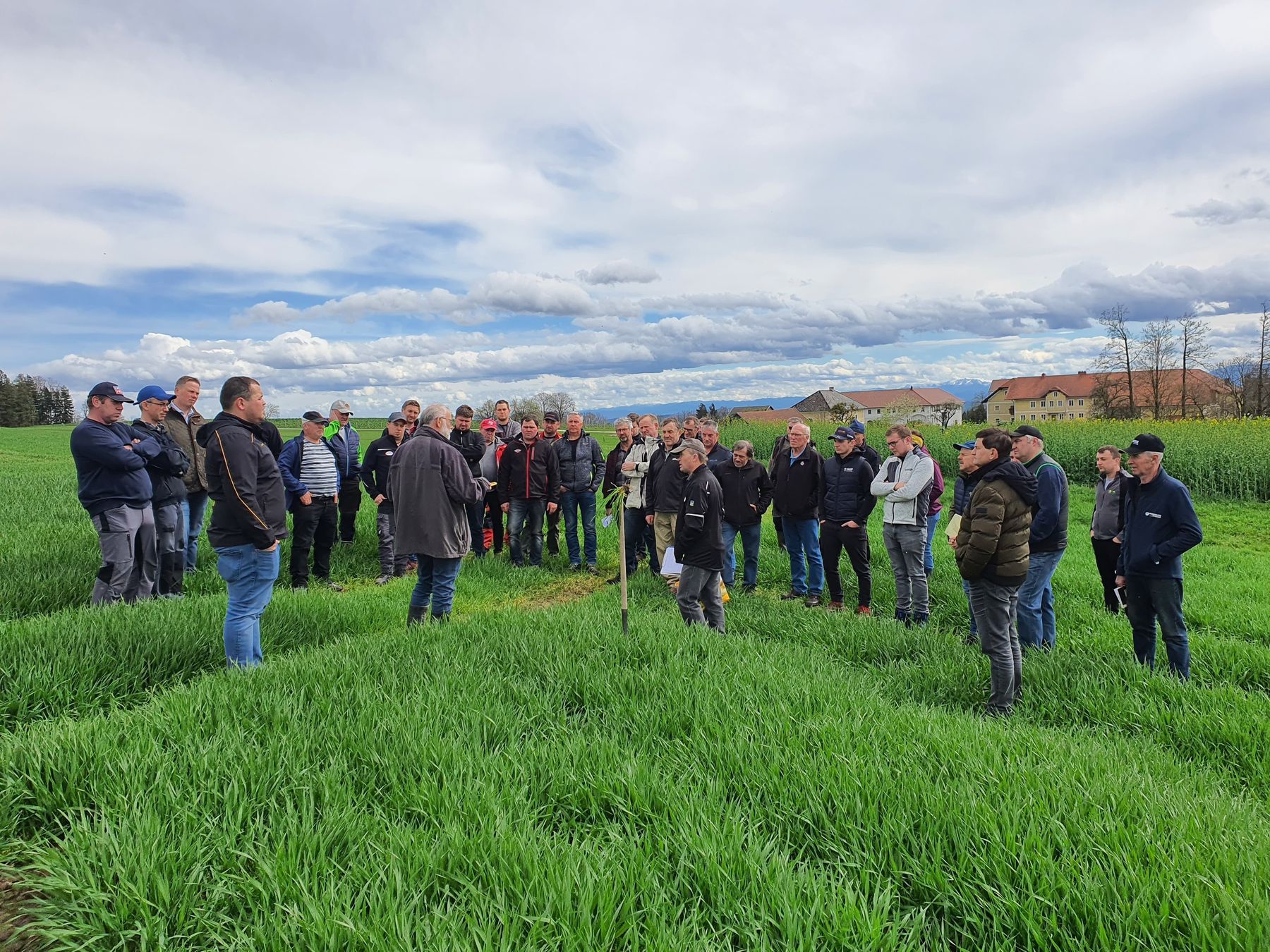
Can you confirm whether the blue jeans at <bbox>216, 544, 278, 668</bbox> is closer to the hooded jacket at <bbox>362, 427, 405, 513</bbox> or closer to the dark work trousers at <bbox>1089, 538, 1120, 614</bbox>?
the hooded jacket at <bbox>362, 427, 405, 513</bbox>

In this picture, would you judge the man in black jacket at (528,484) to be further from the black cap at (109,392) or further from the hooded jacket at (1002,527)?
the hooded jacket at (1002,527)

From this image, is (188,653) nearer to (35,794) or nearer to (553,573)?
(35,794)

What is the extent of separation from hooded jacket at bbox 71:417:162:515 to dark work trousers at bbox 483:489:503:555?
15.8 ft

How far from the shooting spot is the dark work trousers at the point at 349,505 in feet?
32.6

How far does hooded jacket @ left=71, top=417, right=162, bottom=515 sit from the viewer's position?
19.7 ft

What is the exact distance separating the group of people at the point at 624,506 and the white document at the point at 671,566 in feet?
0.07

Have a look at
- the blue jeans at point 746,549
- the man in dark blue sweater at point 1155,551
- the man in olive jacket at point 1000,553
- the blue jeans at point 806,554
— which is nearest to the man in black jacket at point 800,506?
the blue jeans at point 806,554

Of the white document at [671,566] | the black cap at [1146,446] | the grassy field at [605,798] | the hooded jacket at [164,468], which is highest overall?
the hooded jacket at [164,468]

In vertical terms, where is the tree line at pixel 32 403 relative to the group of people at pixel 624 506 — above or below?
above

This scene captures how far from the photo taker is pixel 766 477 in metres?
8.60

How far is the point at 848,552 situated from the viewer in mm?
8039

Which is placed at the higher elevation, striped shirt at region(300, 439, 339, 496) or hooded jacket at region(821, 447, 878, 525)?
striped shirt at region(300, 439, 339, 496)

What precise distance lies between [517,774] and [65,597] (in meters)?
7.40

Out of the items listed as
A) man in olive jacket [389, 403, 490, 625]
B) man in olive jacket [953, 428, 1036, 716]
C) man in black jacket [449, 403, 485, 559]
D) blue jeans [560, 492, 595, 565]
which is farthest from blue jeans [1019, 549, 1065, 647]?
man in black jacket [449, 403, 485, 559]
